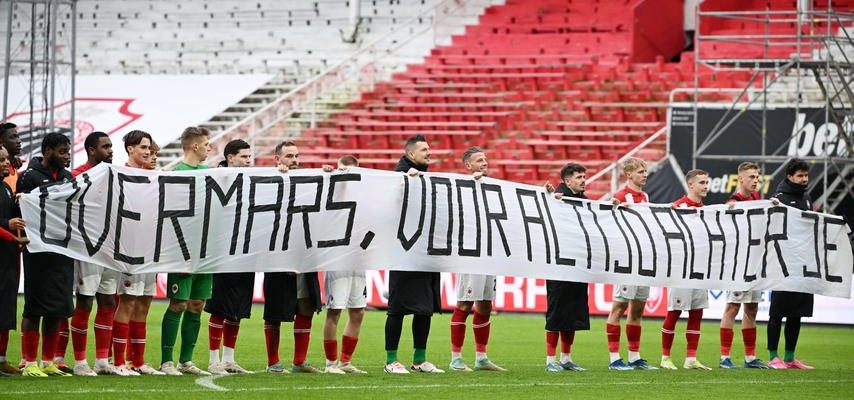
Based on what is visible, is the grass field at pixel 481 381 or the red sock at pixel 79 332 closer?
the grass field at pixel 481 381

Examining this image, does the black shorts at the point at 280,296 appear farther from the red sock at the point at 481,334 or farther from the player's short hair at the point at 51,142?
the player's short hair at the point at 51,142

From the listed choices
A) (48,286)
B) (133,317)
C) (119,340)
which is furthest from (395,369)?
(48,286)

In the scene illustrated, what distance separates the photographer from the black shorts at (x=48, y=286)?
423 inches

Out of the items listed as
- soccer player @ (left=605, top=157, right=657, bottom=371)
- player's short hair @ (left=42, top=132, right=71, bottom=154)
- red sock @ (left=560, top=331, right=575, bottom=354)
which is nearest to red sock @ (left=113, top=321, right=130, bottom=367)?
player's short hair @ (left=42, top=132, right=71, bottom=154)

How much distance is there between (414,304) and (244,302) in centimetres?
144

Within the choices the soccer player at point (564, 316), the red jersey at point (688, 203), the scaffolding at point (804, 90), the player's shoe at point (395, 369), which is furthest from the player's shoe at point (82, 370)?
the scaffolding at point (804, 90)

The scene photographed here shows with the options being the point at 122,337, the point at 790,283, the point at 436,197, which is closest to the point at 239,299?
the point at 122,337

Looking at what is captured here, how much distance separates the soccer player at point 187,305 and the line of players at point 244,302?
1 cm

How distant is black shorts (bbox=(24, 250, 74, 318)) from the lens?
10.8m

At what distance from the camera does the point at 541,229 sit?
1273 centimetres

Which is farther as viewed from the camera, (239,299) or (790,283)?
(790,283)

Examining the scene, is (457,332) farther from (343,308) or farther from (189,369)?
(189,369)

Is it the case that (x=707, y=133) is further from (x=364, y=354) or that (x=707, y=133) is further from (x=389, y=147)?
(x=364, y=354)

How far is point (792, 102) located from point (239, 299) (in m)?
17.8
